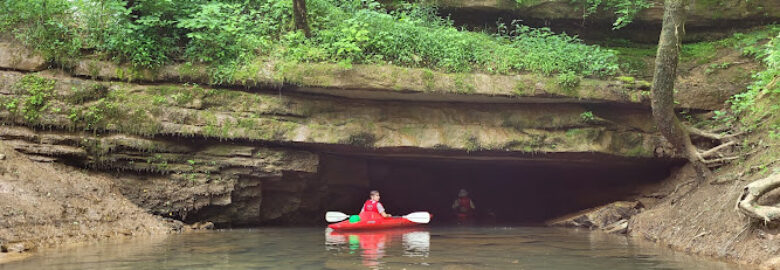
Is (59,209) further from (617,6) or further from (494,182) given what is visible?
(494,182)

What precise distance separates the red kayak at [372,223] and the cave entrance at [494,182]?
1.88m

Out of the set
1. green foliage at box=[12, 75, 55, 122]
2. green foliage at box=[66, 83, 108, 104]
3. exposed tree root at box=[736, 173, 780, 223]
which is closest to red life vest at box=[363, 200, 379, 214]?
green foliage at box=[66, 83, 108, 104]

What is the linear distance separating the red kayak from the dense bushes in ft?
10.7

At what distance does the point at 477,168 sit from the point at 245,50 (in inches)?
331

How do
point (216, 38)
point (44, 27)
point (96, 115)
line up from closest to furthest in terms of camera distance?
point (96, 115) → point (44, 27) → point (216, 38)

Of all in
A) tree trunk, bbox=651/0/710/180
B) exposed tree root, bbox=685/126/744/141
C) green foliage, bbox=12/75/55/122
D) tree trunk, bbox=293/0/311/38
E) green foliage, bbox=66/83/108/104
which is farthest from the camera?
tree trunk, bbox=293/0/311/38

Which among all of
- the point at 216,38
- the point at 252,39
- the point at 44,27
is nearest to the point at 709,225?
the point at 252,39

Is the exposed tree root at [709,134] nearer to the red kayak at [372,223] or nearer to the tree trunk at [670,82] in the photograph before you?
the tree trunk at [670,82]

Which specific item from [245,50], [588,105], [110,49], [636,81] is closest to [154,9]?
[110,49]

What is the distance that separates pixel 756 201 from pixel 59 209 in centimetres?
993

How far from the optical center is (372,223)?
39.3 ft

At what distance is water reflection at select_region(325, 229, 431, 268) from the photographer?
7.64 m

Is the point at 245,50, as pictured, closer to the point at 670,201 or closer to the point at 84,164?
the point at 84,164

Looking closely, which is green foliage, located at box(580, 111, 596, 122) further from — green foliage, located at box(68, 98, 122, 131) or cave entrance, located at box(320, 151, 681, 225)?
green foliage, located at box(68, 98, 122, 131)
